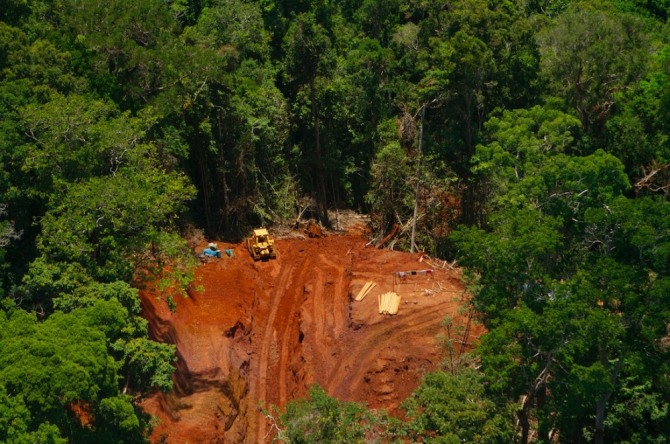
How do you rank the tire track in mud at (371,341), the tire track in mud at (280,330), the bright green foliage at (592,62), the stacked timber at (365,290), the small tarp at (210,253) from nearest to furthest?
the tire track in mud at (371,341)
the tire track in mud at (280,330)
the stacked timber at (365,290)
the bright green foliage at (592,62)
the small tarp at (210,253)

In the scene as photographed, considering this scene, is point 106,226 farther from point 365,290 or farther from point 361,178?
point 361,178

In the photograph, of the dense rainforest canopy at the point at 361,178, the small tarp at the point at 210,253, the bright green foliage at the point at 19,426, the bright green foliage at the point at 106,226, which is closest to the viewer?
the bright green foliage at the point at 19,426

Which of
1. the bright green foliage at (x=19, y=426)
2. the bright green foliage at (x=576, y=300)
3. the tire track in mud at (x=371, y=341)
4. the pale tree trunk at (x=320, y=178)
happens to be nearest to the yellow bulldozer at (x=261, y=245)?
the pale tree trunk at (x=320, y=178)

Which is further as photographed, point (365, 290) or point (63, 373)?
point (365, 290)

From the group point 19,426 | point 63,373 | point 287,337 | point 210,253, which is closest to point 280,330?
point 287,337

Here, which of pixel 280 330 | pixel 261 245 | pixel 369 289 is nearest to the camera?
pixel 369 289

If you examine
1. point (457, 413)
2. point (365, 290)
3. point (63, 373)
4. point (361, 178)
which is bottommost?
point (365, 290)

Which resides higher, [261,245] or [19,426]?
[19,426]

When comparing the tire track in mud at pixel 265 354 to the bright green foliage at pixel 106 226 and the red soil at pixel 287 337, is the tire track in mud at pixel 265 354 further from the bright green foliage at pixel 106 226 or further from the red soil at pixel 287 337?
the bright green foliage at pixel 106 226
